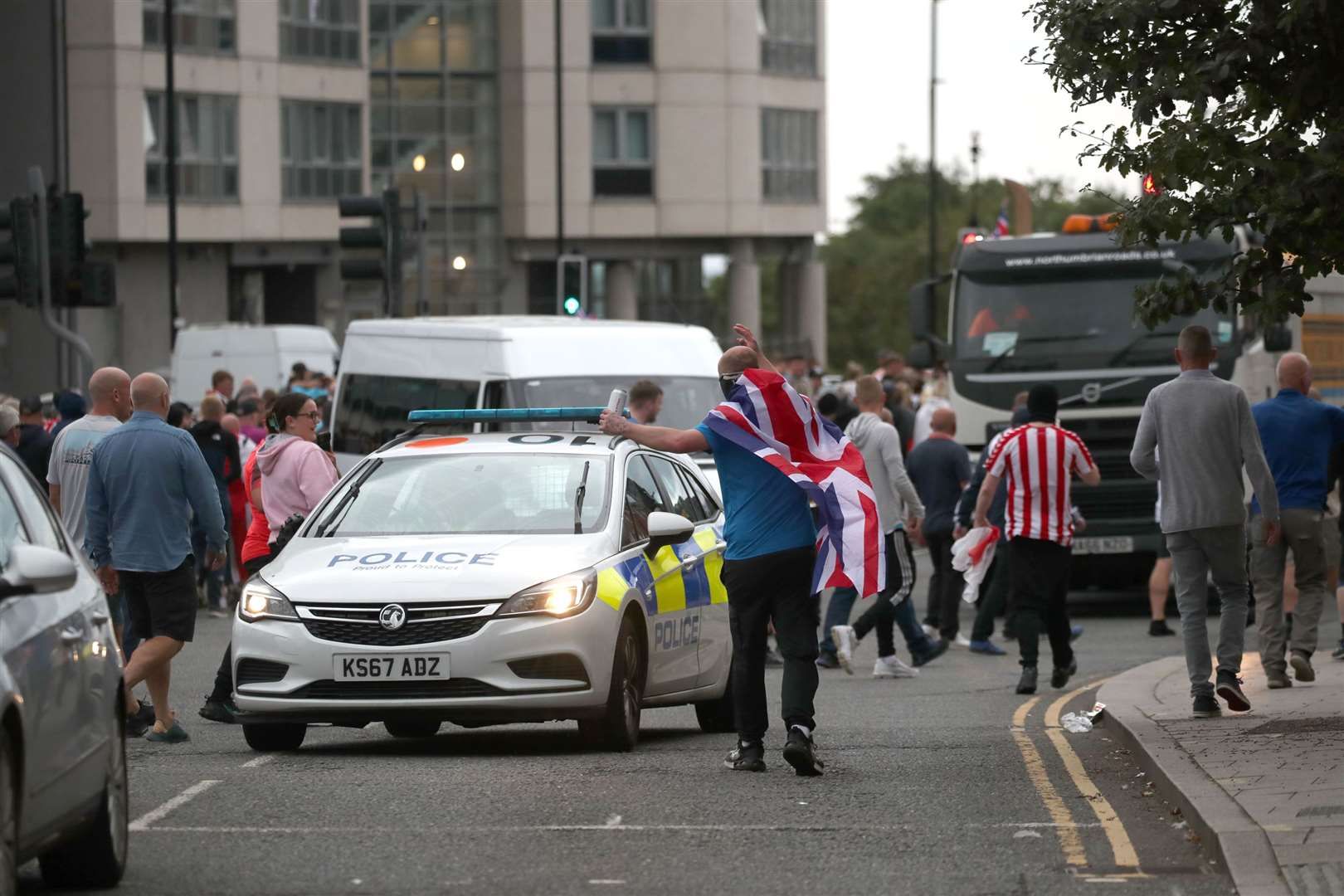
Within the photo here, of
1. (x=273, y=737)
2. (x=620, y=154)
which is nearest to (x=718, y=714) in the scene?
(x=273, y=737)

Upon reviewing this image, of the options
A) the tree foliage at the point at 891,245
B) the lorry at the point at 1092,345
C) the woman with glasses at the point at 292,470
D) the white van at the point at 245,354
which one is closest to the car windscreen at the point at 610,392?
the lorry at the point at 1092,345

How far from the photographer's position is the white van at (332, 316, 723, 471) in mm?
18984

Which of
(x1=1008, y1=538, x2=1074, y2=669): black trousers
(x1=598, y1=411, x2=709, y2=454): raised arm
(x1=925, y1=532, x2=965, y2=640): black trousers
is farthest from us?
(x1=925, y1=532, x2=965, y2=640): black trousers

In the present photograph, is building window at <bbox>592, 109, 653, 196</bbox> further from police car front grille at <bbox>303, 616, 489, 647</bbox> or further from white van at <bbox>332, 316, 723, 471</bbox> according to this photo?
police car front grille at <bbox>303, 616, 489, 647</bbox>

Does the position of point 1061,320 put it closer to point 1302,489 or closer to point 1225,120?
point 1302,489

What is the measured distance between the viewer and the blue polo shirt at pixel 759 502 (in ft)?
33.6

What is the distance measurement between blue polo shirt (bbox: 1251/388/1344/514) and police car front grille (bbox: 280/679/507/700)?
5442 millimetres

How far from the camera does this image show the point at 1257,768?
976 cm

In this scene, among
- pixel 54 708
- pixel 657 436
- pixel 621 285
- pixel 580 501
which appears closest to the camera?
pixel 54 708

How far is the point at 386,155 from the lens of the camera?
62.8m

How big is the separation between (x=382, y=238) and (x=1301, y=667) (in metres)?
11.6

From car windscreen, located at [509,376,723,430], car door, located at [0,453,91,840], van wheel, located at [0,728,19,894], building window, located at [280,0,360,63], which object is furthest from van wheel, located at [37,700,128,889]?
building window, located at [280,0,360,63]

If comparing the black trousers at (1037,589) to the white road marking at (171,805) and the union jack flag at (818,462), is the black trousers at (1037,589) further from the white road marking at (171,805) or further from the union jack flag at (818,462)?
the white road marking at (171,805)

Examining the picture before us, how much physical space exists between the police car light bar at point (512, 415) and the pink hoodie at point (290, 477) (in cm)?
127
